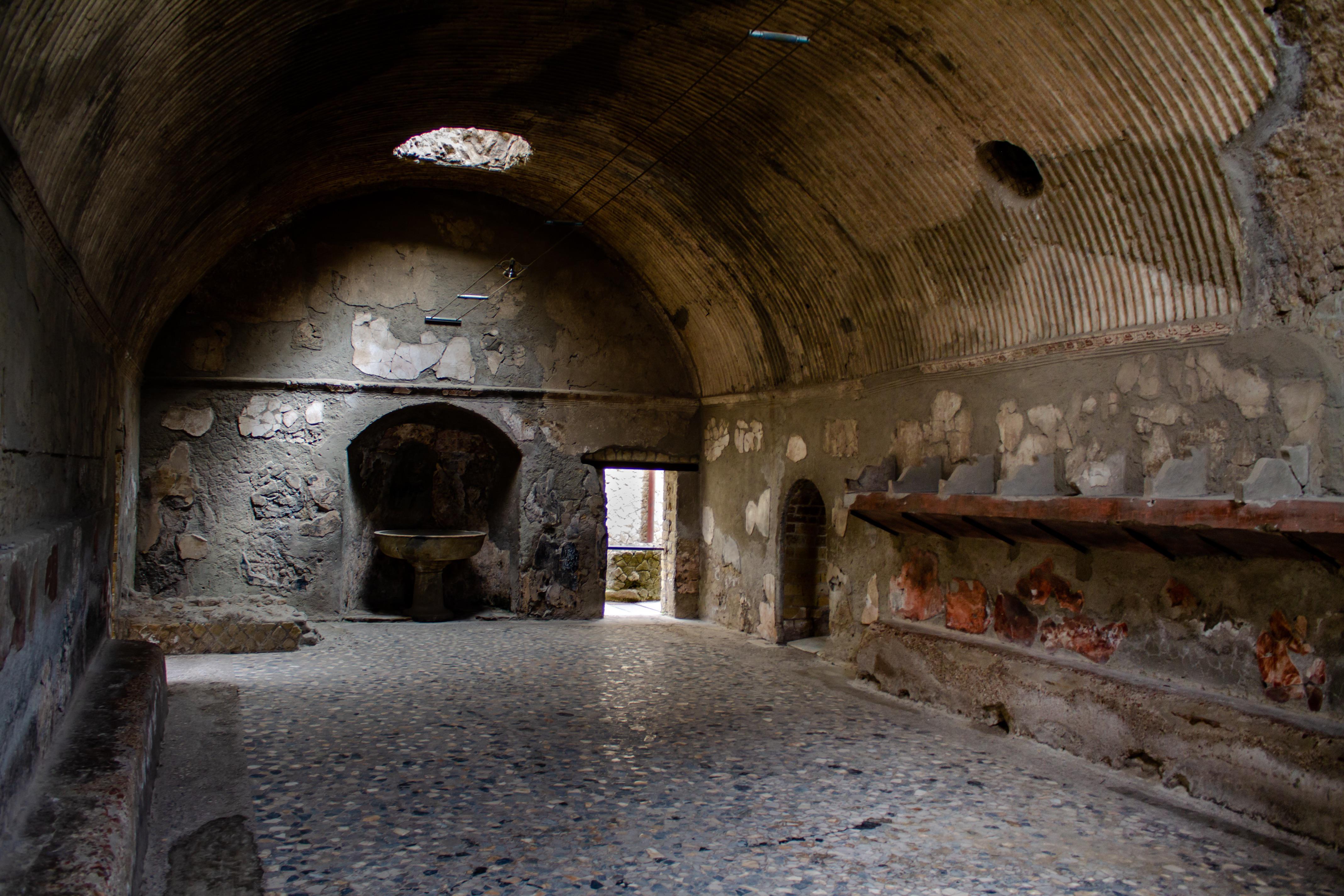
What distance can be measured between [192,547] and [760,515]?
642cm

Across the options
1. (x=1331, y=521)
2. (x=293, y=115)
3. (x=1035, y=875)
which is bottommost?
(x=1035, y=875)

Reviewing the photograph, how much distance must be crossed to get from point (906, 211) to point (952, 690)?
3.71m

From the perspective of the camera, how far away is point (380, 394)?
1168cm

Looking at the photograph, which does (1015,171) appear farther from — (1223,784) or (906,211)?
(1223,784)

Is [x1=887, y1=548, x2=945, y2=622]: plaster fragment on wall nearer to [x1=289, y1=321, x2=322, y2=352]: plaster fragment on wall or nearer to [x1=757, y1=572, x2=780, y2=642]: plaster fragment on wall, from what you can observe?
[x1=757, y1=572, x2=780, y2=642]: plaster fragment on wall

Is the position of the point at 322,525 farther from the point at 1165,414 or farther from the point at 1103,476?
the point at 1165,414

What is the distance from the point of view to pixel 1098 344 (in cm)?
650

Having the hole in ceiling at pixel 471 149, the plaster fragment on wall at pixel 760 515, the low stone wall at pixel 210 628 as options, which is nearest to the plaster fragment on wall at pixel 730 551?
the plaster fragment on wall at pixel 760 515

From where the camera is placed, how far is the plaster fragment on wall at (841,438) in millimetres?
9477

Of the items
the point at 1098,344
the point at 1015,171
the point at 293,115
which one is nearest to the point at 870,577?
the point at 1098,344

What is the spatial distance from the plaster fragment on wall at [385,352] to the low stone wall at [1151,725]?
6708 millimetres

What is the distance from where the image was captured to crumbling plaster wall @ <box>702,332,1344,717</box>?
5.20 m

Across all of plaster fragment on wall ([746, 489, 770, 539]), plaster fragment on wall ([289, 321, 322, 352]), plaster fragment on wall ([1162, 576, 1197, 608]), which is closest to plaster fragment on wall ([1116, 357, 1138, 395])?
plaster fragment on wall ([1162, 576, 1197, 608])

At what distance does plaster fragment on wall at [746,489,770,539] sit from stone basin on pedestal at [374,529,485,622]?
333 cm
